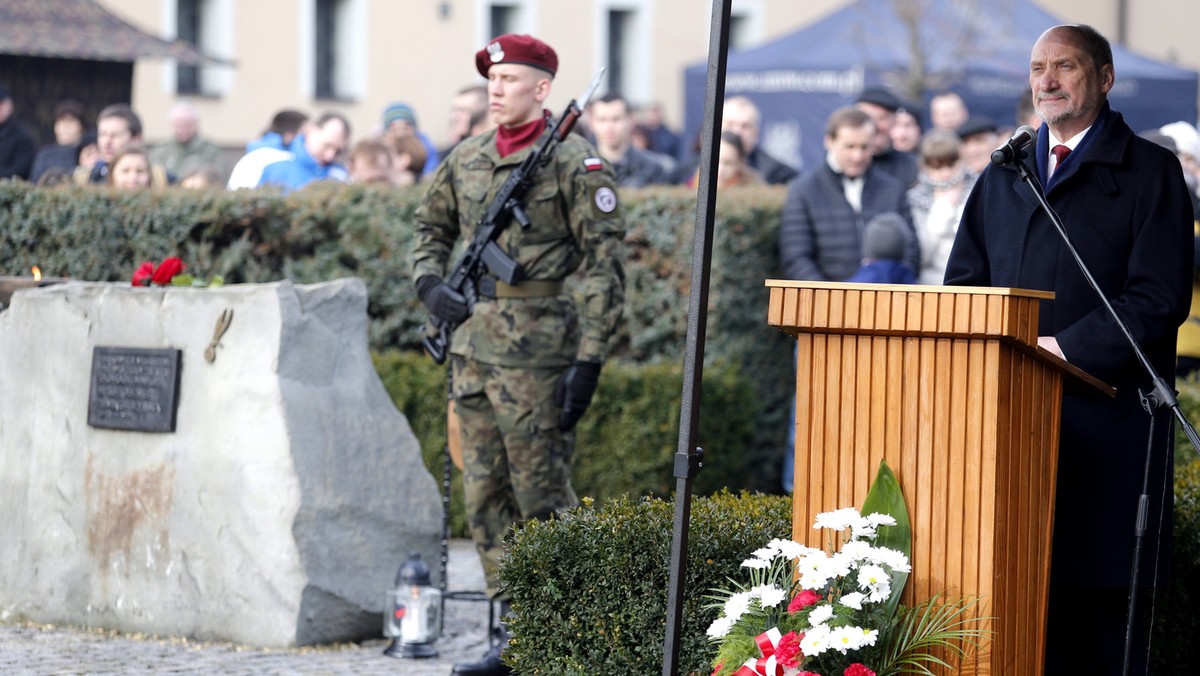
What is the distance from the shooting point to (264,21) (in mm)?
25703

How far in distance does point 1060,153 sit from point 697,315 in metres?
1.39

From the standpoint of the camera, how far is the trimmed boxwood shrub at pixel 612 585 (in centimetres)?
490

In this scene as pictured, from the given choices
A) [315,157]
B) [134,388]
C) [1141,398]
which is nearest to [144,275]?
[134,388]

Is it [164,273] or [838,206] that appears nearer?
[164,273]

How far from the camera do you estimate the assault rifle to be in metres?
6.71

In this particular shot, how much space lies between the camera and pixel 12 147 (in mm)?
13617

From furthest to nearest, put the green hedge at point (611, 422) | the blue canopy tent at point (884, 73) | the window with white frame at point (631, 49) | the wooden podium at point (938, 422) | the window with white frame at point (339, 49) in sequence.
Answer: the window with white frame at point (631, 49), the window with white frame at point (339, 49), the blue canopy tent at point (884, 73), the green hedge at point (611, 422), the wooden podium at point (938, 422)

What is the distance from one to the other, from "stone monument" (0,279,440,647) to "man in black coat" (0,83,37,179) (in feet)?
20.8

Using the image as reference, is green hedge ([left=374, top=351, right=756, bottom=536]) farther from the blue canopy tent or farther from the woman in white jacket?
the blue canopy tent

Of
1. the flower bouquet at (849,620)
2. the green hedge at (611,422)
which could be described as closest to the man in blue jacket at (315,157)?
the green hedge at (611,422)

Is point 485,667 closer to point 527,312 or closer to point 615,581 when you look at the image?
point 527,312

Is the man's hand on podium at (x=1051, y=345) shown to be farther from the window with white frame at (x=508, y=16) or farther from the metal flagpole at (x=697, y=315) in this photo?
the window with white frame at (x=508, y=16)

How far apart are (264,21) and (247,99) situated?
1.15 meters

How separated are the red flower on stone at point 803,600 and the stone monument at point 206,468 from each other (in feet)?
9.79
